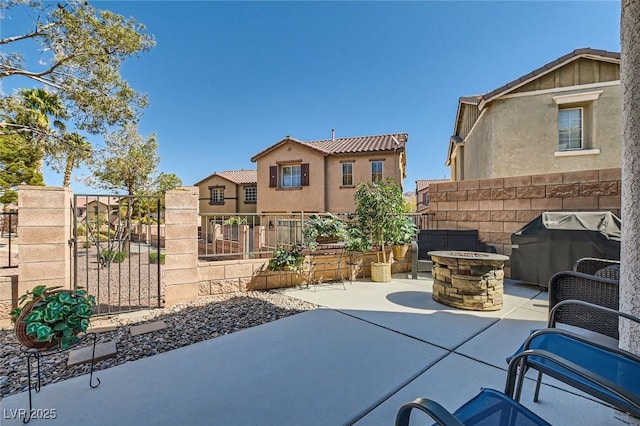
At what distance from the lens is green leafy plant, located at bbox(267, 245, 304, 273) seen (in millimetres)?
4656

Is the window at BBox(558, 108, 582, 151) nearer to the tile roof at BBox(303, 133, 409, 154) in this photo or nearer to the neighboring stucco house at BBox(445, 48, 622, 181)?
the neighboring stucco house at BBox(445, 48, 622, 181)

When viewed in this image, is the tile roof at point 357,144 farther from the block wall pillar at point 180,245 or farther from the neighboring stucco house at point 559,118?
the block wall pillar at point 180,245

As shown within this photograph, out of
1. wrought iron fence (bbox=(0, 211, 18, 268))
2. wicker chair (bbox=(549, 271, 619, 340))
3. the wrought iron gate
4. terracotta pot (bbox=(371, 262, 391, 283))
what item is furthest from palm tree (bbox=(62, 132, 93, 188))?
wicker chair (bbox=(549, 271, 619, 340))

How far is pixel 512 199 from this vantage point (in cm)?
551

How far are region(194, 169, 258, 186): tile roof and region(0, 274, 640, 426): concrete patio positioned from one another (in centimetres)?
1777

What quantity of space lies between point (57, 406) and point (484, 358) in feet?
10.7

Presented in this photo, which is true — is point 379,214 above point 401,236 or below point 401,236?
above

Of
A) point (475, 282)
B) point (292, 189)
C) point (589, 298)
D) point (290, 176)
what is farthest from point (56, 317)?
point (290, 176)

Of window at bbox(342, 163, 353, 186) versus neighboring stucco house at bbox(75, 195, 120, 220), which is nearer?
Result: neighboring stucco house at bbox(75, 195, 120, 220)

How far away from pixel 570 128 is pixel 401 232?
22.0 ft

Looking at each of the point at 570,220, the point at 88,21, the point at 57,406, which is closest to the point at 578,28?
the point at 570,220

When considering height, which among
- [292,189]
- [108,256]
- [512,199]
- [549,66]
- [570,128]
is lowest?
[108,256]

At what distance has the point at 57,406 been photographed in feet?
5.98

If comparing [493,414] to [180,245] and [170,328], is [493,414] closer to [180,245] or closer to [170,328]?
[170,328]
